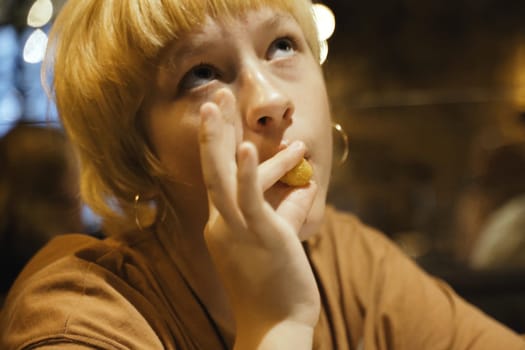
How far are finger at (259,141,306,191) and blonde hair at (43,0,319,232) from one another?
18cm

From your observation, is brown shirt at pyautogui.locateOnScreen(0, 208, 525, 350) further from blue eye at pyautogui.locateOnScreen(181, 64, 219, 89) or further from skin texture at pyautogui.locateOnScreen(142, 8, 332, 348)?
blue eye at pyautogui.locateOnScreen(181, 64, 219, 89)

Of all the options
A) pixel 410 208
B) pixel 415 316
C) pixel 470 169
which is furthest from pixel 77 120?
pixel 470 169

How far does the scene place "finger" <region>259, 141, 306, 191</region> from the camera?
653 millimetres

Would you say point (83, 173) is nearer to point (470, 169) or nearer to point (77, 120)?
point (77, 120)

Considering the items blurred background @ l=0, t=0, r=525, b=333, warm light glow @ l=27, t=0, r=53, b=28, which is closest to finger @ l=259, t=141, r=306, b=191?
warm light glow @ l=27, t=0, r=53, b=28

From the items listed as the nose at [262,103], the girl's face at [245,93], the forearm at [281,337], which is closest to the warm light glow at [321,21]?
the girl's face at [245,93]

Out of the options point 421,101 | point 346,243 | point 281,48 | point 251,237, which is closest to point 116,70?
point 281,48

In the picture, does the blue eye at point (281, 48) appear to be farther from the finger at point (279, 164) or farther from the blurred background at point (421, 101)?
the blurred background at point (421, 101)

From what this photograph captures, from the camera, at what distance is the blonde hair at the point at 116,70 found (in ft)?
2.51

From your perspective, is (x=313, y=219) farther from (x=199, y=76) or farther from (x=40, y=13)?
(x=40, y=13)

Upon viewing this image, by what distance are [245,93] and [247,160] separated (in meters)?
0.18

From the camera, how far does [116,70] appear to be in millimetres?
803

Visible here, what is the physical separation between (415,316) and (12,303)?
59cm

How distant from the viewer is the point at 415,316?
100cm
